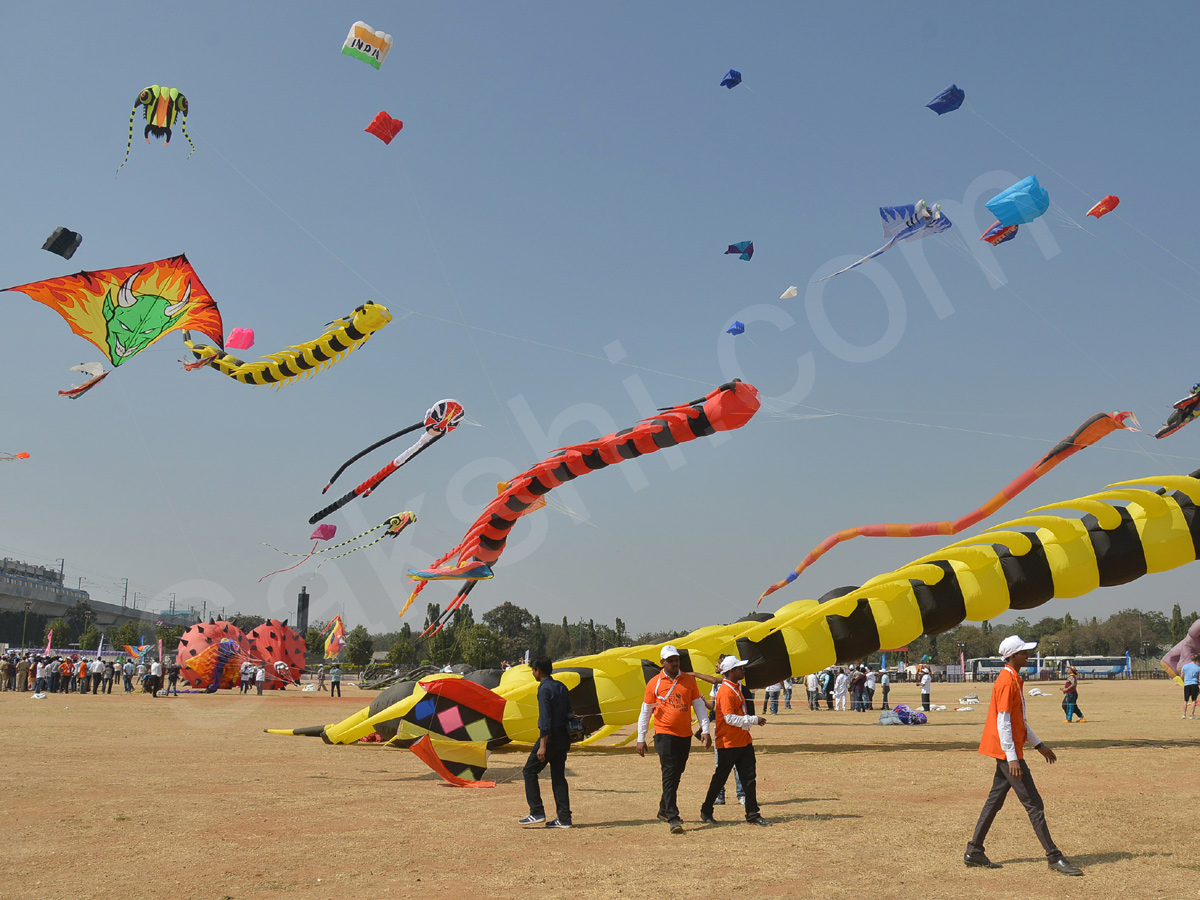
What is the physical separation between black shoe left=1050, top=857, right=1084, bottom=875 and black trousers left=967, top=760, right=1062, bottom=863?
0.02 m

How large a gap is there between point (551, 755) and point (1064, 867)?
12.2 ft

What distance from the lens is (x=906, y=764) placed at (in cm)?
1099

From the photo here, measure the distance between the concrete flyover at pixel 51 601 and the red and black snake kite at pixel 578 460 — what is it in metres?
92.5

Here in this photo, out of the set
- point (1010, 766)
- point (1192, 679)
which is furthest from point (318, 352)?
point (1192, 679)

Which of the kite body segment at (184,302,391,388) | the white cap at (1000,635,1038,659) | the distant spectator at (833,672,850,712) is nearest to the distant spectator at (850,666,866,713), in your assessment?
the distant spectator at (833,672,850,712)

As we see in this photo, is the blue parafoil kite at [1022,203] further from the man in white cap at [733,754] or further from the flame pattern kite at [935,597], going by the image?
the man in white cap at [733,754]

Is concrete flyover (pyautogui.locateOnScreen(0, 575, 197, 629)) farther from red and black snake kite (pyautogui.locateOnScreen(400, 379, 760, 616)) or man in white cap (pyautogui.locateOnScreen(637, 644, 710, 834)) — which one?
man in white cap (pyautogui.locateOnScreen(637, 644, 710, 834))

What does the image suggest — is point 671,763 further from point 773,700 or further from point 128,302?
point 773,700

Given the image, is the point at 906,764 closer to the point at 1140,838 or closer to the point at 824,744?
the point at 824,744

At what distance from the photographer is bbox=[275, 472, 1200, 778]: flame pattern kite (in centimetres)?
1241

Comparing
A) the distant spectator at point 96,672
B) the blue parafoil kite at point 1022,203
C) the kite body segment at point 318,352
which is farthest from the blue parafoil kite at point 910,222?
the distant spectator at point 96,672

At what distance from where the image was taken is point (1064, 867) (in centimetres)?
543

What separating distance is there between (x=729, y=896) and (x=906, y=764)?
22.3ft

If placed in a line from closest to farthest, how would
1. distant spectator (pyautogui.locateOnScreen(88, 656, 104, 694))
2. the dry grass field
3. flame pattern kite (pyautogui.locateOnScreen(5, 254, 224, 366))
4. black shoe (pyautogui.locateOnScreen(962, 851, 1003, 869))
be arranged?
the dry grass field → black shoe (pyautogui.locateOnScreen(962, 851, 1003, 869)) → flame pattern kite (pyautogui.locateOnScreen(5, 254, 224, 366)) → distant spectator (pyautogui.locateOnScreen(88, 656, 104, 694))
